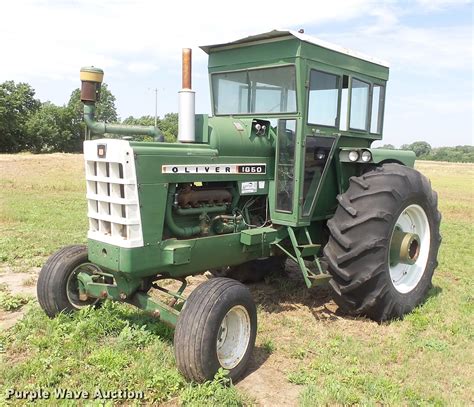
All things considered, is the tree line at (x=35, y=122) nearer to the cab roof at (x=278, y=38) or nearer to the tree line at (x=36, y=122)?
the tree line at (x=36, y=122)

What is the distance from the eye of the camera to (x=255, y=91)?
5184 mm

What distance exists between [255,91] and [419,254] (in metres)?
2.78

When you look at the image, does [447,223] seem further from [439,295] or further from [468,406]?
[468,406]

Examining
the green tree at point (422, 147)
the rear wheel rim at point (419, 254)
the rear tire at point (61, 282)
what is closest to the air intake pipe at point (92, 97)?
the rear tire at point (61, 282)

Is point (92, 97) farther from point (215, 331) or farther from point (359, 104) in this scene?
point (359, 104)

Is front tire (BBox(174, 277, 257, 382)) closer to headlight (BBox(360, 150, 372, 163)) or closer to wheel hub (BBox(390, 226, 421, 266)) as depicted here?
wheel hub (BBox(390, 226, 421, 266))

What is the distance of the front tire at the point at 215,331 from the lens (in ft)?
11.5

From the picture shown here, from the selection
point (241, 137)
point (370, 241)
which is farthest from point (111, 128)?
point (370, 241)

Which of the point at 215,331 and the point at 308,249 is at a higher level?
the point at 308,249

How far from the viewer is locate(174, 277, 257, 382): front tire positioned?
137 inches

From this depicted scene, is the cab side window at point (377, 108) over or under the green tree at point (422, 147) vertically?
over

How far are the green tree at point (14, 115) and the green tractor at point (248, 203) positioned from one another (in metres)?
51.7

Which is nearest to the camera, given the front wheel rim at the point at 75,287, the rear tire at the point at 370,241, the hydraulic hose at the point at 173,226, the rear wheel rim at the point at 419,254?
the hydraulic hose at the point at 173,226

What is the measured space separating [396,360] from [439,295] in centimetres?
206
